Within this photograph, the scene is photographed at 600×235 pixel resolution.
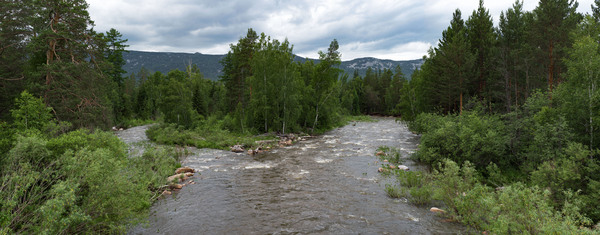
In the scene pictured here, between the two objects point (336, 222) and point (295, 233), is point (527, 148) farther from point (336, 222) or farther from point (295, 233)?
point (295, 233)

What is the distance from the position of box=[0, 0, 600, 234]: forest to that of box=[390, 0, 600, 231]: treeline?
8 cm

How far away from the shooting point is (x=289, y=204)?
11203 mm

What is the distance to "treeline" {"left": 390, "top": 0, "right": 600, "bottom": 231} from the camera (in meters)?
7.63

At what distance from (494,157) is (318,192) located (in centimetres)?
1002

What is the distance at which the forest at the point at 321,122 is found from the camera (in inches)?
266

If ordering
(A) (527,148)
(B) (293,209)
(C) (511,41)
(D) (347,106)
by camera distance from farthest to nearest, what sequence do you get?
(D) (347,106), (C) (511,41), (A) (527,148), (B) (293,209)

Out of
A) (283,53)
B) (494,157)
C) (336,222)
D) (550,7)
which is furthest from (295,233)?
(550,7)

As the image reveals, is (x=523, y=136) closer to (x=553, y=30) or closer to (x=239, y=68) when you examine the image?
(x=553, y=30)

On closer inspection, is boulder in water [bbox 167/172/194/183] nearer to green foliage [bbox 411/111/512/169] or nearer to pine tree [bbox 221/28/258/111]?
green foliage [bbox 411/111/512/169]

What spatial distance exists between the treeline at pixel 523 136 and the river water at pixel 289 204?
1.62 m

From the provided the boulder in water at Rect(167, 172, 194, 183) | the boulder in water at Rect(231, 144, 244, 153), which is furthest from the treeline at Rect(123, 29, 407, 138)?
the boulder in water at Rect(167, 172, 194, 183)

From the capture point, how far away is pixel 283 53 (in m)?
33.7

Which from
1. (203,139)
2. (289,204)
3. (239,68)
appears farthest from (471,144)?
(239,68)

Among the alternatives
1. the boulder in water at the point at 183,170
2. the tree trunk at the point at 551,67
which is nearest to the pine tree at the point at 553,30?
the tree trunk at the point at 551,67
